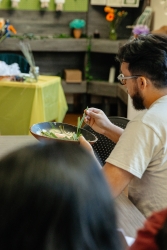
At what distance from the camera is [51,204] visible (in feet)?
2.12

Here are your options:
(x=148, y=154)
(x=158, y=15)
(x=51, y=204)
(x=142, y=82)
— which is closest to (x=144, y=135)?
(x=148, y=154)

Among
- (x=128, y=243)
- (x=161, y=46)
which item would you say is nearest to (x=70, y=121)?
(x=161, y=46)

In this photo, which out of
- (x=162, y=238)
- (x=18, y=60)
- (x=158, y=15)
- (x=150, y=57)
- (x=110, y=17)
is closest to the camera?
(x=162, y=238)

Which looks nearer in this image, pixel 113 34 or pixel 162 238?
pixel 162 238

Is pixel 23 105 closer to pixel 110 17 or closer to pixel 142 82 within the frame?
pixel 110 17

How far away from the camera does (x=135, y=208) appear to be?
1.51 meters

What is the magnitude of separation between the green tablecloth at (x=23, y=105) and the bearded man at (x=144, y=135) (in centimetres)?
220

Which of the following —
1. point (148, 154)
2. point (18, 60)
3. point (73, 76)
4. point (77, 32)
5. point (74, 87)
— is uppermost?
point (148, 154)

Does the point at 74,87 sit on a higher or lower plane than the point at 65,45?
A: lower

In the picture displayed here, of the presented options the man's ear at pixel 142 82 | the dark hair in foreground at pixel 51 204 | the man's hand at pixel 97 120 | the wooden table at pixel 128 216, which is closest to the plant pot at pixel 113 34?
the man's hand at pixel 97 120

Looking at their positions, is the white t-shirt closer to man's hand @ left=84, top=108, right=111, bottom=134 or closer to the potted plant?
A: man's hand @ left=84, top=108, right=111, bottom=134

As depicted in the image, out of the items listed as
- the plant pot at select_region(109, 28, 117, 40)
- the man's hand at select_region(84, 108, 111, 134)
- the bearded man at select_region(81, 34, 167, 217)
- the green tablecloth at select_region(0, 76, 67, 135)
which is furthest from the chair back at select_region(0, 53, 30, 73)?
the bearded man at select_region(81, 34, 167, 217)

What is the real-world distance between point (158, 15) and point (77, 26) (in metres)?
1.11

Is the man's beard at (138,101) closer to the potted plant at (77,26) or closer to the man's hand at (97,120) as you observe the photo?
the man's hand at (97,120)
